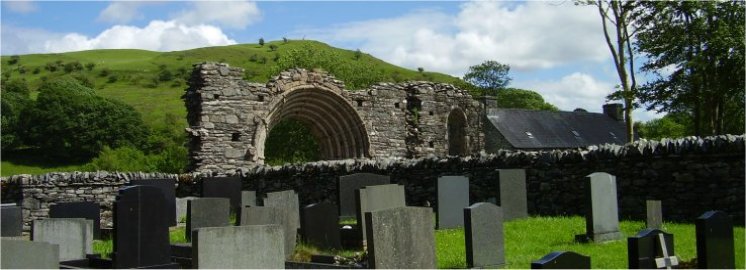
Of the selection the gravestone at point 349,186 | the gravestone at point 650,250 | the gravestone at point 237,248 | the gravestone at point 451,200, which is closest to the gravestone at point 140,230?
the gravestone at point 237,248

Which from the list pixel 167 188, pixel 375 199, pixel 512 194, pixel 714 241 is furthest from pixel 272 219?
pixel 167 188

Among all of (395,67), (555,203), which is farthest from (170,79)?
(555,203)

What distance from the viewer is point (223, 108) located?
2405 centimetres

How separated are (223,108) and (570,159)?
40.3 ft

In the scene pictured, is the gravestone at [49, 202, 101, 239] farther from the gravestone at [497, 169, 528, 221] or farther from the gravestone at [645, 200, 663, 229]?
the gravestone at [645, 200, 663, 229]

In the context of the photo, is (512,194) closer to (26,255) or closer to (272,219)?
(272,219)

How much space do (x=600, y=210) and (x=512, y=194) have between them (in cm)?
284

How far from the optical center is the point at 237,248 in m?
7.60

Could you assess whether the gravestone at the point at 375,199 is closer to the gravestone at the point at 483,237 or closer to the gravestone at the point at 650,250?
the gravestone at the point at 483,237

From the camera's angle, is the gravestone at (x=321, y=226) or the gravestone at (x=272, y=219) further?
the gravestone at (x=321, y=226)

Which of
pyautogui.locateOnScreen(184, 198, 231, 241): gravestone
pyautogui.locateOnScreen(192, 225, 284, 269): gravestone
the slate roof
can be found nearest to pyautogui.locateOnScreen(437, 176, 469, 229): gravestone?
pyautogui.locateOnScreen(184, 198, 231, 241): gravestone

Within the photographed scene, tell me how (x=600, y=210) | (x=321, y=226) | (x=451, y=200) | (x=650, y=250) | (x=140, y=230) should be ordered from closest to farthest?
(x=650, y=250) → (x=140, y=230) → (x=600, y=210) → (x=321, y=226) → (x=451, y=200)

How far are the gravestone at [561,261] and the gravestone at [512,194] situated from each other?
6.86m

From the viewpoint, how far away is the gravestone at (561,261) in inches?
249
